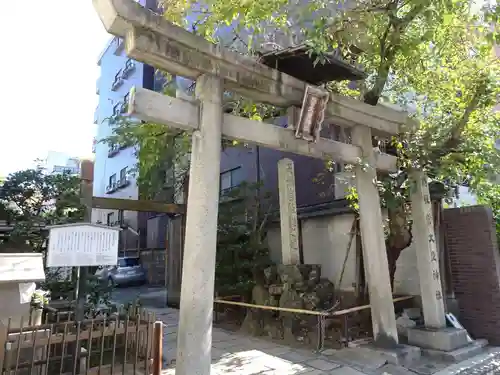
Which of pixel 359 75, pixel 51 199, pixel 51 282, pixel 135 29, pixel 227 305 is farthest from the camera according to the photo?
pixel 227 305

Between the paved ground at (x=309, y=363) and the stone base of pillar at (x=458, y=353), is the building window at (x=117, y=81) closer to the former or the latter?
the paved ground at (x=309, y=363)

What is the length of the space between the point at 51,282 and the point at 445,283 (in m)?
9.06

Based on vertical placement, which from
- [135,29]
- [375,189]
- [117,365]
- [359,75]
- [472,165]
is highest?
[359,75]

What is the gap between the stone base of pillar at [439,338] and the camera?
749 centimetres

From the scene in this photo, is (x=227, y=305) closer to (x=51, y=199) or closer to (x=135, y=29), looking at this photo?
(x=51, y=199)

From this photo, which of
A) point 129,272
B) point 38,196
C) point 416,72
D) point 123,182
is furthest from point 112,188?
point 416,72

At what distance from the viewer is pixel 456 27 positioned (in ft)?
25.5

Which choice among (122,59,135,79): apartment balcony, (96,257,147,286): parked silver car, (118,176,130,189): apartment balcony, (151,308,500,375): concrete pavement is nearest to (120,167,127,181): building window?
(118,176,130,189): apartment balcony

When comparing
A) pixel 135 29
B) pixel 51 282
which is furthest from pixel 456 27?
pixel 51 282

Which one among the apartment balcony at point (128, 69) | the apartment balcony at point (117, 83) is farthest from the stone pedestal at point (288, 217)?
the apartment balcony at point (117, 83)

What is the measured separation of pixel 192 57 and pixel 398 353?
6.24 meters

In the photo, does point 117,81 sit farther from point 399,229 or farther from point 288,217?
point 399,229

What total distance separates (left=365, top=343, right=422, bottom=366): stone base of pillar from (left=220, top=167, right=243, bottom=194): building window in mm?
10224

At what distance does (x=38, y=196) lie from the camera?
8.84 meters
